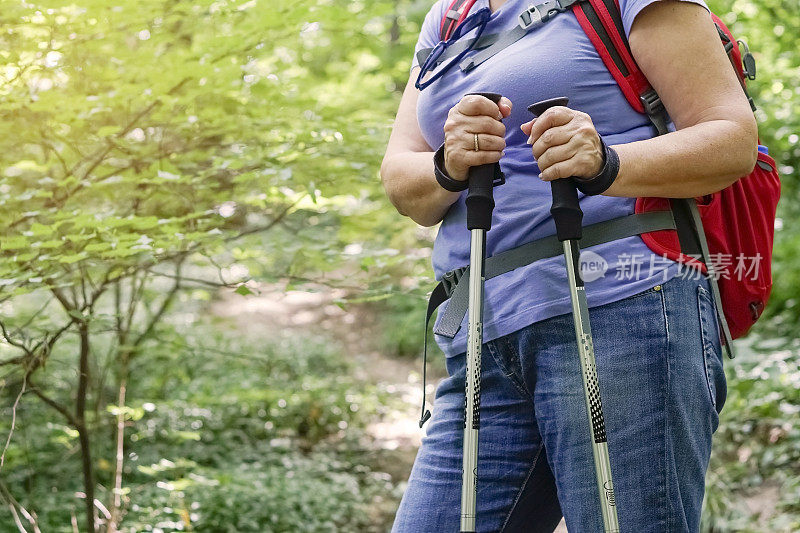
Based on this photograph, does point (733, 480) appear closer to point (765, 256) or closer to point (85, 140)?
point (765, 256)

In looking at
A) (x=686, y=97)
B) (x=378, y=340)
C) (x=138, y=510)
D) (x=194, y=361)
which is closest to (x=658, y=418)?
(x=686, y=97)

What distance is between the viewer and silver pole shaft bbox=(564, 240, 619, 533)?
1280mm

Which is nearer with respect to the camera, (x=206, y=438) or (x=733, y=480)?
(x=733, y=480)

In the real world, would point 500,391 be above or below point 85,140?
below

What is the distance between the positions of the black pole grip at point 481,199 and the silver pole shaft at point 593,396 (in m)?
0.16

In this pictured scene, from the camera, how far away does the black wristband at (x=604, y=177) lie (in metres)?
1.30

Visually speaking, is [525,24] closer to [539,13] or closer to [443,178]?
[539,13]

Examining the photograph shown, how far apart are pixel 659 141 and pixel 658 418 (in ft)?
1.60

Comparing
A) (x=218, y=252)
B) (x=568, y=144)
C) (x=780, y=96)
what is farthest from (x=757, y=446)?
(x=568, y=144)

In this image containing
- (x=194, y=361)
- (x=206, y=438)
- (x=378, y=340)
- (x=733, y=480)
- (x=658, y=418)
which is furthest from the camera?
(x=378, y=340)

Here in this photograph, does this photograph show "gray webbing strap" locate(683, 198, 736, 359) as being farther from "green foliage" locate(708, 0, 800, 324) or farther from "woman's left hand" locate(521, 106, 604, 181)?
"green foliage" locate(708, 0, 800, 324)

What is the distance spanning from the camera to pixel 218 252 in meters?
3.35

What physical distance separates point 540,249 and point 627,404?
323 mm

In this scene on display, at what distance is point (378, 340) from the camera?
11000 millimetres
